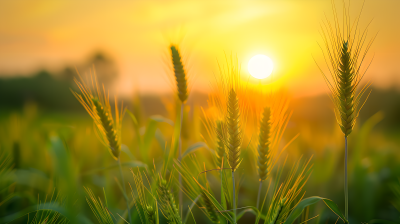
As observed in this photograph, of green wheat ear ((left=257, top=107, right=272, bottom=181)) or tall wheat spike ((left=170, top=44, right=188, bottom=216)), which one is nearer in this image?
green wheat ear ((left=257, top=107, right=272, bottom=181))

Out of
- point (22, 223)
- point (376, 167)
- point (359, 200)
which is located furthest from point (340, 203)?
point (22, 223)

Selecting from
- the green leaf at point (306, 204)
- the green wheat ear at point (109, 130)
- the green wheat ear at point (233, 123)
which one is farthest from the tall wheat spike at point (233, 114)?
the green wheat ear at point (109, 130)

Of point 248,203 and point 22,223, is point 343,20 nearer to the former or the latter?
point 248,203

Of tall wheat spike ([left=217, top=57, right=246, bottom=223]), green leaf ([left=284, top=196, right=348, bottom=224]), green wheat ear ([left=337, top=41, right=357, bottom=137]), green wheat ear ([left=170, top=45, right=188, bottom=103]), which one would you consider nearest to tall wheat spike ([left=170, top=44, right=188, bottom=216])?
green wheat ear ([left=170, top=45, right=188, bottom=103])

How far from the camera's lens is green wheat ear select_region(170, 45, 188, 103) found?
0.90 metres

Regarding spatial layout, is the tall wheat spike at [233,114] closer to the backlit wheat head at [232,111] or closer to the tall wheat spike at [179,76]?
the backlit wheat head at [232,111]

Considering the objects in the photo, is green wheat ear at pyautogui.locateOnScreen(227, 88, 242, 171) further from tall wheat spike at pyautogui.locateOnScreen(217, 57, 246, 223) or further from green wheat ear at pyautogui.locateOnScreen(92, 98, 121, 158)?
green wheat ear at pyautogui.locateOnScreen(92, 98, 121, 158)

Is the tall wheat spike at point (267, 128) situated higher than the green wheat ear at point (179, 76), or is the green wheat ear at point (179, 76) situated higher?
the green wheat ear at point (179, 76)

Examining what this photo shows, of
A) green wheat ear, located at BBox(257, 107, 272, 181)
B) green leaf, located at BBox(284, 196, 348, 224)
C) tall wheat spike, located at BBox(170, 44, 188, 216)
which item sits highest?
tall wheat spike, located at BBox(170, 44, 188, 216)

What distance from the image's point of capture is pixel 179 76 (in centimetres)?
90

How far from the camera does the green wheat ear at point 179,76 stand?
2.94ft

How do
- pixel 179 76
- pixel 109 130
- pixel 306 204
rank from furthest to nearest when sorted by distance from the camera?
pixel 179 76 → pixel 109 130 → pixel 306 204

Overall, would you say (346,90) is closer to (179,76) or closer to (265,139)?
(265,139)

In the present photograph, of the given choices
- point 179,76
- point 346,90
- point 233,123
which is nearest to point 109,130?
point 179,76
